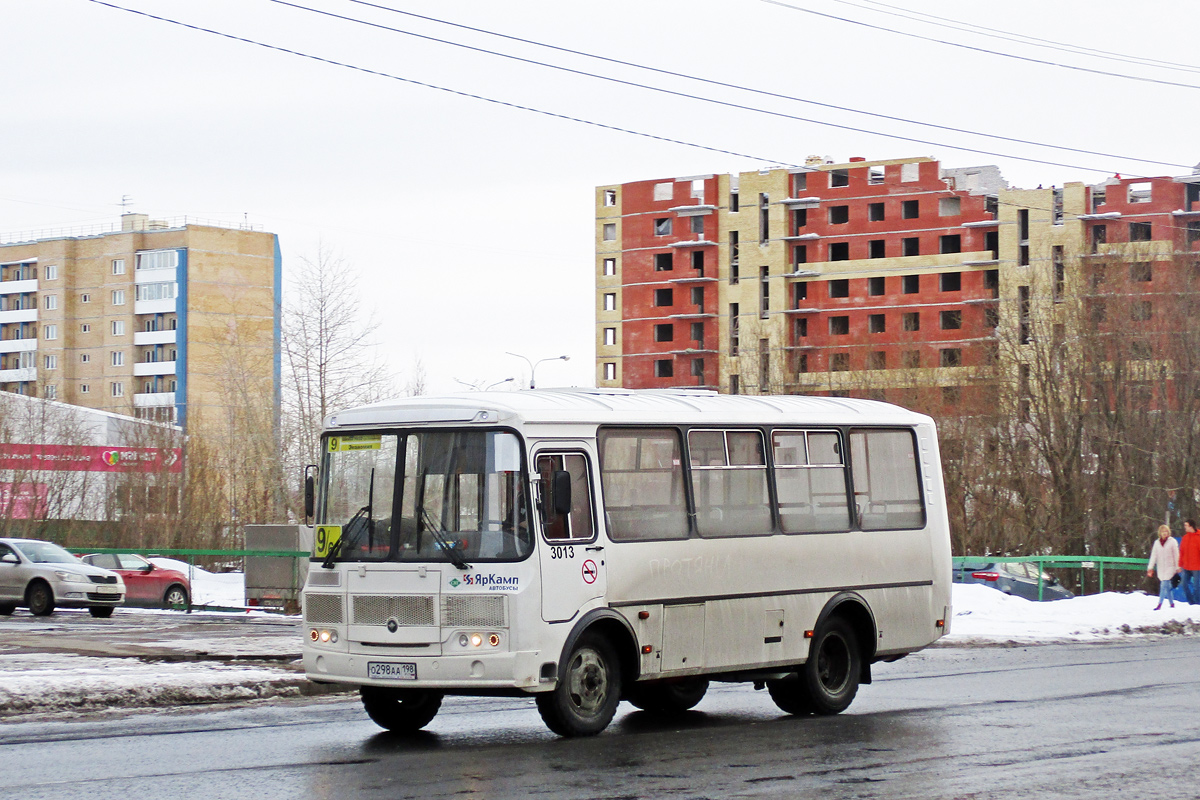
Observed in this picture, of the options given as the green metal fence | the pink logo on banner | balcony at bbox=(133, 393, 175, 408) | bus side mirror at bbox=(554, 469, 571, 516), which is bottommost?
the green metal fence

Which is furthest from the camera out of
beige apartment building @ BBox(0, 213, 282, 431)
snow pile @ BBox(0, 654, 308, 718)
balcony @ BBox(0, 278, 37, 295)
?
balcony @ BBox(0, 278, 37, 295)

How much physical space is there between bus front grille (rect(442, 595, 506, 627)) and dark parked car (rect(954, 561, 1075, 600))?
2697cm

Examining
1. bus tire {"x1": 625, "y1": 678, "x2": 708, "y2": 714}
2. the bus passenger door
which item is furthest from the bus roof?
bus tire {"x1": 625, "y1": 678, "x2": 708, "y2": 714}

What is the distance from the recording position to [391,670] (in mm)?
11664

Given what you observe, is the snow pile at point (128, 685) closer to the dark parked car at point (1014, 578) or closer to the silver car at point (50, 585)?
the silver car at point (50, 585)

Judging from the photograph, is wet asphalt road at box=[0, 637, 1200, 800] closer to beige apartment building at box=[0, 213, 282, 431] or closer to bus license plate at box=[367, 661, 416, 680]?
bus license plate at box=[367, 661, 416, 680]

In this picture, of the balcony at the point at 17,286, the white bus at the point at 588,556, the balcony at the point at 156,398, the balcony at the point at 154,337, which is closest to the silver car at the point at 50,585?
the white bus at the point at 588,556

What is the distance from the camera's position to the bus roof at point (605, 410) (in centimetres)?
1194

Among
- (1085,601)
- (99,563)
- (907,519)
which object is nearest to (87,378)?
(99,563)

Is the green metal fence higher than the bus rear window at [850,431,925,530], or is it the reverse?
the bus rear window at [850,431,925,530]

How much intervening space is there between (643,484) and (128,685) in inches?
226

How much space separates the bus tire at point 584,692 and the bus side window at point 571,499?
828 millimetres

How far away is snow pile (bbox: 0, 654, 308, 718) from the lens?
14188 millimetres

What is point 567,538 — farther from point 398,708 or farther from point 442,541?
point 398,708
